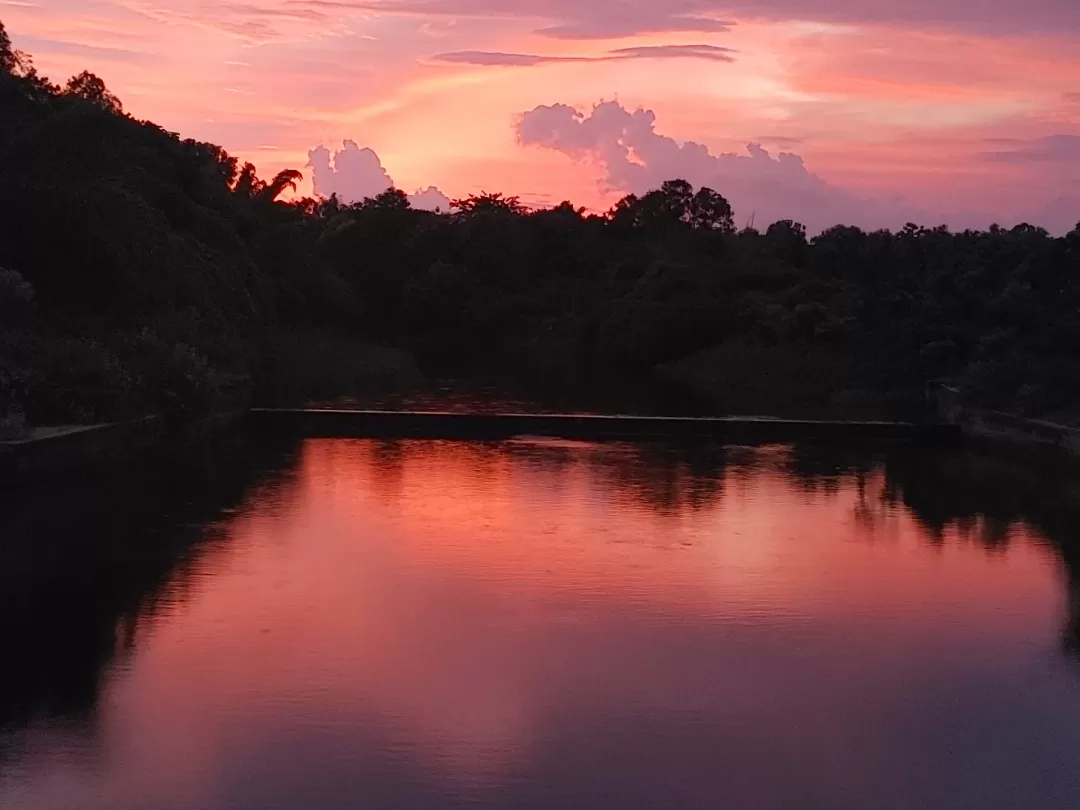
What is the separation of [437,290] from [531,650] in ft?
202

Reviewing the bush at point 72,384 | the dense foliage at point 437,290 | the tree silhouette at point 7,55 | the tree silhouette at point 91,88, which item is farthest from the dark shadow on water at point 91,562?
the tree silhouette at point 91,88

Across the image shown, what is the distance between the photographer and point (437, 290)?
68.8m

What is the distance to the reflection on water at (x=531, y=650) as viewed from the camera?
5828mm

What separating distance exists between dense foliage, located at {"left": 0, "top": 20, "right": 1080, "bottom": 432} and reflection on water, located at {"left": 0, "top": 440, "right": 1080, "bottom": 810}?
608cm

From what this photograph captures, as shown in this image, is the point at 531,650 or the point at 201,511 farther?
the point at 201,511

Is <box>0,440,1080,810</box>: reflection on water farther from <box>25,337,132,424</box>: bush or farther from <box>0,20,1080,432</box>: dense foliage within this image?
<box>0,20,1080,432</box>: dense foliage

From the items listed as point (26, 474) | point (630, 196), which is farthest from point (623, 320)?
point (26, 474)

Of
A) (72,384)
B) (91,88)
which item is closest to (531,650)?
(72,384)

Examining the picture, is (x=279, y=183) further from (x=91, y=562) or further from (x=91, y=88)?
(x=91, y=562)

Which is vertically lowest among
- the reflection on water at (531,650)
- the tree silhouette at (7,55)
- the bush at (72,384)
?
the reflection on water at (531,650)

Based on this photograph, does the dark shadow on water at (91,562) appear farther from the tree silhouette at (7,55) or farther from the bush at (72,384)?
the tree silhouette at (7,55)

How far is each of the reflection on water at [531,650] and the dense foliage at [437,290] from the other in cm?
608

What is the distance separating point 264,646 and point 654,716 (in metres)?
2.39

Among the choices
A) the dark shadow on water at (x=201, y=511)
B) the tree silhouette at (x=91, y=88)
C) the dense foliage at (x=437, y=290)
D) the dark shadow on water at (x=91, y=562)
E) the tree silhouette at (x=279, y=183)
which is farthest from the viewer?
the tree silhouette at (x=279, y=183)
